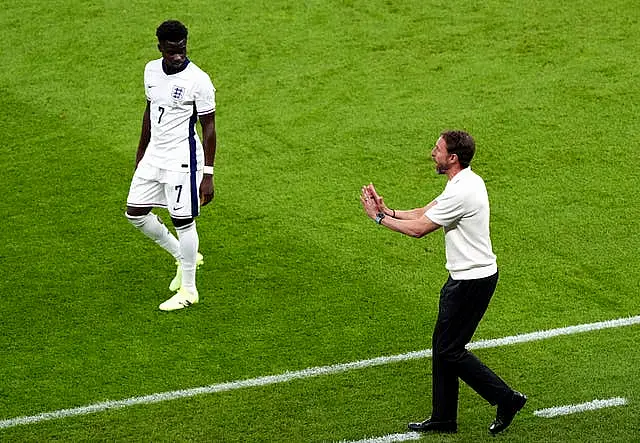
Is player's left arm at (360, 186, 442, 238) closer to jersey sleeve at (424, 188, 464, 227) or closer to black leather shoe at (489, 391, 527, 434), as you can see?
jersey sleeve at (424, 188, 464, 227)

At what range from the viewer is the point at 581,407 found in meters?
8.46

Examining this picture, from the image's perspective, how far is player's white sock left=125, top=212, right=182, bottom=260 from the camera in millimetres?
10234

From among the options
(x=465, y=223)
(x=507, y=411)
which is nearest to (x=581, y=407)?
(x=507, y=411)

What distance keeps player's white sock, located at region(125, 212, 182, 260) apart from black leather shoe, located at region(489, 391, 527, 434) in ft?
11.3

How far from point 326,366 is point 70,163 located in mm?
5290

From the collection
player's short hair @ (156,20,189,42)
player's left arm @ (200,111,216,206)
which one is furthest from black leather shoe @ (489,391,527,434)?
player's short hair @ (156,20,189,42)

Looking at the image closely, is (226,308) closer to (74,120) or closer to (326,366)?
(326,366)

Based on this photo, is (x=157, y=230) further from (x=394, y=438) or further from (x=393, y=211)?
(x=394, y=438)

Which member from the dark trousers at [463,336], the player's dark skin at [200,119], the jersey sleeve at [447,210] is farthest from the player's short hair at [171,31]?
the dark trousers at [463,336]

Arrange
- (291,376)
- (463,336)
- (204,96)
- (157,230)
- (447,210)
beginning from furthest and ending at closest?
(157,230), (204,96), (291,376), (463,336), (447,210)

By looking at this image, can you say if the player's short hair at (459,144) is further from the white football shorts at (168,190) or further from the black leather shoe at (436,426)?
the white football shorts at (168,190)

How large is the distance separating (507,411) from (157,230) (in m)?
3.73

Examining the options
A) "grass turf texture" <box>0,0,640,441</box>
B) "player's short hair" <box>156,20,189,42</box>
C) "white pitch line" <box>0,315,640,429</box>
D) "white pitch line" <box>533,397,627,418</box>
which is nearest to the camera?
"white pitch line" <box>533,397,627,418</box>

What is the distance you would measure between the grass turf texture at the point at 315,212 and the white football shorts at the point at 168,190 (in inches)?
36.6
